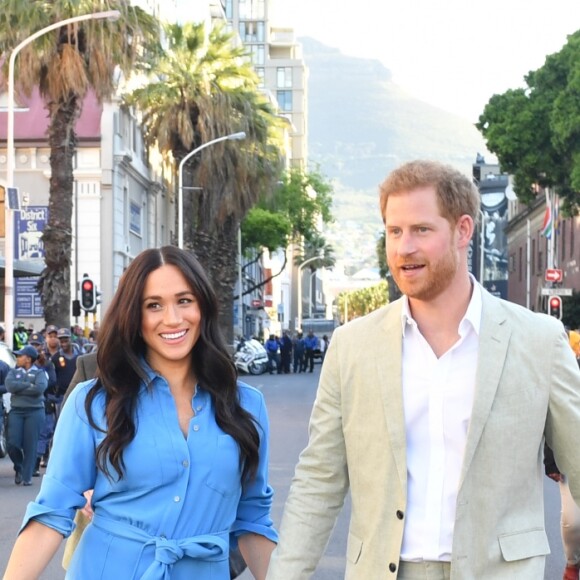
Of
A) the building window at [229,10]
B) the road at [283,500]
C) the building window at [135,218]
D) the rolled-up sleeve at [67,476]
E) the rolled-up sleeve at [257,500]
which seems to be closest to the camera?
the rolled-up sleeve at [67,476]

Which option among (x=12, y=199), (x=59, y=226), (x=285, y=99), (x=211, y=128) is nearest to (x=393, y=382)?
(x=12, y=199)

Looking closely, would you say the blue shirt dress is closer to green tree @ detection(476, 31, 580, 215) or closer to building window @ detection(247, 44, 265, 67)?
green tree @ detection(476, 31, 580, 215)

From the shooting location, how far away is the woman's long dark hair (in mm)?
4172

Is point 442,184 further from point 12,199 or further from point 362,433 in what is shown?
point 12,199

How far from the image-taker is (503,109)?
1745 inches

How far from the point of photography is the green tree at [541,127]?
41938mm

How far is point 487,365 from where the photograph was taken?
386cm

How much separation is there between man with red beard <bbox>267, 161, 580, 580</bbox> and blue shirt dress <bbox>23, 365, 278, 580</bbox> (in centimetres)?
23

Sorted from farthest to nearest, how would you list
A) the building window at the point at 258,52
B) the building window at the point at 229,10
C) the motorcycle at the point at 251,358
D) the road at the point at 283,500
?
the building window at the point at 258,52
the building window at the point at 229,10
the motorcycle at the point at 251,358
the road at the point at 283,500

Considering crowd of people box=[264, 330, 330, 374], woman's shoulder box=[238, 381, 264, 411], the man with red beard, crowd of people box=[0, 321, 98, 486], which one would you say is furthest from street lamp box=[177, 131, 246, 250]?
the man with red beard

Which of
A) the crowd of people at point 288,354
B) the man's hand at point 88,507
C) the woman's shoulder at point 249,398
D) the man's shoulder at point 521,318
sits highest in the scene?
the man's shoulder at point 521,318

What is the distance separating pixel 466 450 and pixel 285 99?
149783 millimetres

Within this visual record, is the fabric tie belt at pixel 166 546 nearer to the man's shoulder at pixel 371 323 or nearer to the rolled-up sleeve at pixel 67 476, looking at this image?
the rolled-up sleeve at pixel 67 476

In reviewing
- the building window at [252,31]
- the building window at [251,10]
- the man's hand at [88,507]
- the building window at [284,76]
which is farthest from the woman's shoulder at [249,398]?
the building window at [284,76]
